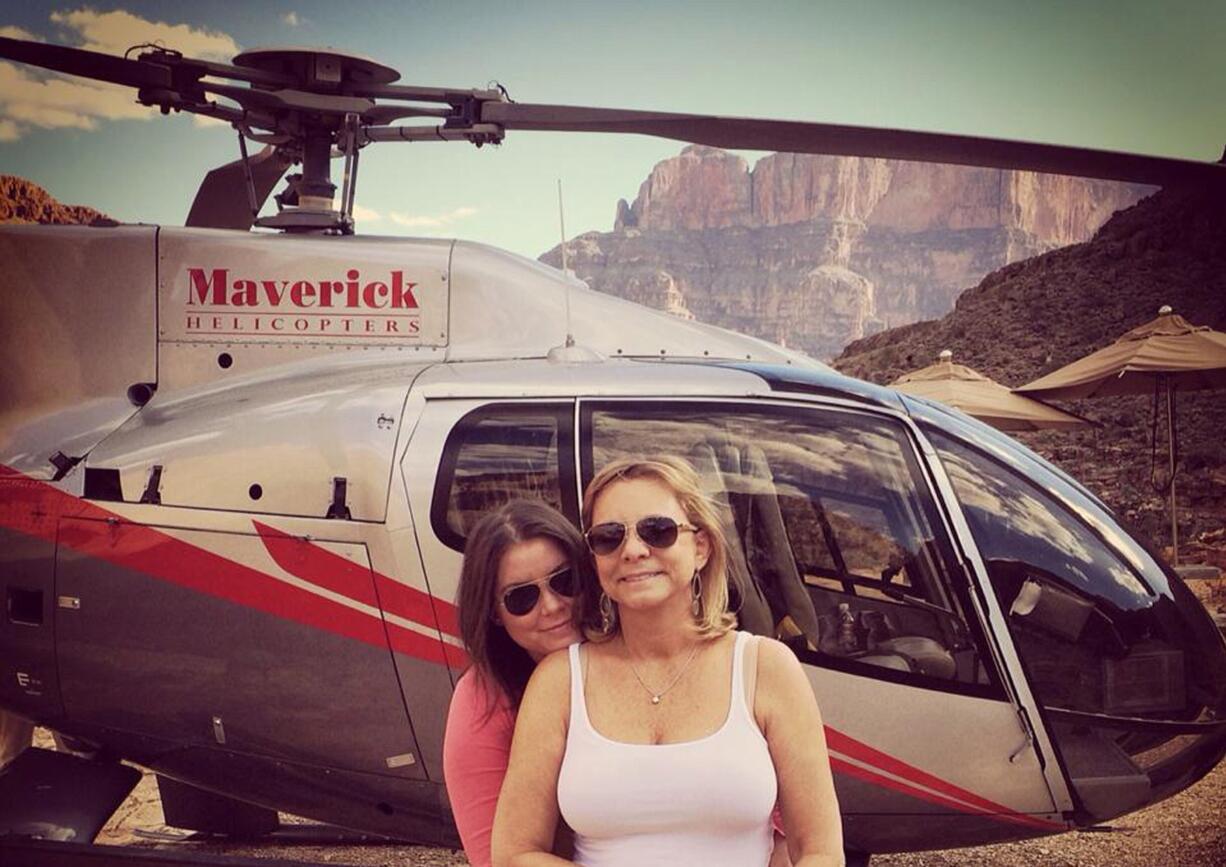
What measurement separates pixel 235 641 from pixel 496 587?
1.98m

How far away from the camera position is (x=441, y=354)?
14.0ft

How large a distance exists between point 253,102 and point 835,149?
2.28 m

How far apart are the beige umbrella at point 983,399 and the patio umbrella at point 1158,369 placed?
1.02 feet

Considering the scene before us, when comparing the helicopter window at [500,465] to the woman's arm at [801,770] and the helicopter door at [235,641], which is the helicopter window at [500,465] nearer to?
the helicopter door at [235,641]

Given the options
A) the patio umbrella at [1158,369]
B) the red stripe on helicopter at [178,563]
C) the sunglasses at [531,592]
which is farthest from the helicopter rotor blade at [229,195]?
the patio umbrella at [1158,369]

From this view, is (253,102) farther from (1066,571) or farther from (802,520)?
(1066,571)

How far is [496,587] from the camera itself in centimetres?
205

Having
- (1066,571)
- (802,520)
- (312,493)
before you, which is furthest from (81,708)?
(1066,571)

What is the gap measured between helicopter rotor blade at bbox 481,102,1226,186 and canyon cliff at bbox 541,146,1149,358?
9205cm

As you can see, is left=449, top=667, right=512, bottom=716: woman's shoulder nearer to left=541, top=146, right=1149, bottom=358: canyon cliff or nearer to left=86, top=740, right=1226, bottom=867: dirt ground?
left=86, top=740, right=1226, bottom=867: dirt ground

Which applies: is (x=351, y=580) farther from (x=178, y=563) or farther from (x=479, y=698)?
(x=479, y=698)

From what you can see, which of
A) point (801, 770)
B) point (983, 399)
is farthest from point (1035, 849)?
point (983, 399)

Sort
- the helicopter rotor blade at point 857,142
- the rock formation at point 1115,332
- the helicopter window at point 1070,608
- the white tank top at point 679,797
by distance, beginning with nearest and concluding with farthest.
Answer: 1. the white tank top at point 679,797
2. the helicopter window at point 1070,608
3. the helicopter rotor blade at point 857,142
4. the rock formation at point 1115,332

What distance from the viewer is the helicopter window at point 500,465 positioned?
357 cm
